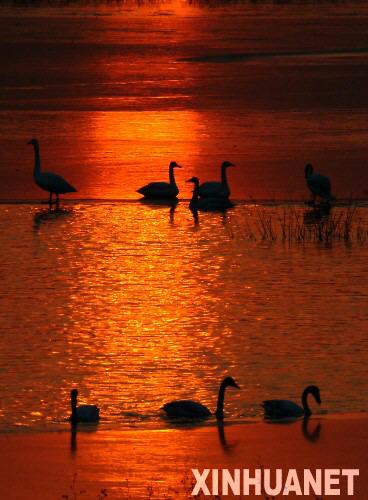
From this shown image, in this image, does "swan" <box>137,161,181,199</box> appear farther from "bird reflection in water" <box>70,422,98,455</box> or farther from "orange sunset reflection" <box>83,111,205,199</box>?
"bird reflection in water" <box>70,422,98,455</box>

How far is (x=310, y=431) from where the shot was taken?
407 inches

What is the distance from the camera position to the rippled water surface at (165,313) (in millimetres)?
11391

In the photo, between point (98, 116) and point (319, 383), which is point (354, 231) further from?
point (98, 116)

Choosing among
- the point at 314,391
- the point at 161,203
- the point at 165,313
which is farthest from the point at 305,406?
the point at 161,203

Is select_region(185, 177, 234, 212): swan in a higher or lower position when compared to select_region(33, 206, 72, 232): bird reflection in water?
higher

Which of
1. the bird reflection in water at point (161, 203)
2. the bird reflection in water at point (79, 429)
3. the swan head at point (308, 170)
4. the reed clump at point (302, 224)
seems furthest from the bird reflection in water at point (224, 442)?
the swan head at point (308, 170)

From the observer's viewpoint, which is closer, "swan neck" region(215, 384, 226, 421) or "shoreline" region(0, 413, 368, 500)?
"shoreline" region(0, 413, 368, 500)

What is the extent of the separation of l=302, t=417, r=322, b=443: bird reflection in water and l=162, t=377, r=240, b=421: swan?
1.81 ft

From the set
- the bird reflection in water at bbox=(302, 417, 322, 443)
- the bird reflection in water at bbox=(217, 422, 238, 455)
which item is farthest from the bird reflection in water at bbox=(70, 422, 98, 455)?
the bird reflection in water at bbox=(302, 417, 322, 443)

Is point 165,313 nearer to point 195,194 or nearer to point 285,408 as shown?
point 285,408

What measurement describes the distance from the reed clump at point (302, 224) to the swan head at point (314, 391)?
6.98 metres

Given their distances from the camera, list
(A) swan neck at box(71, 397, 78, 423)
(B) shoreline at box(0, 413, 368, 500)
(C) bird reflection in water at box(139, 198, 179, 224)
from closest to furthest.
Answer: (B) shoreline at box(0, 413, 368, 500) < (A) swan neck at box(71, 397, 78, 423) < (C) bird reflection in water at box(139, 198, 179, 224)

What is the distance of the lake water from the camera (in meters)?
11.8

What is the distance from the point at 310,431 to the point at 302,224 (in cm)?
852
